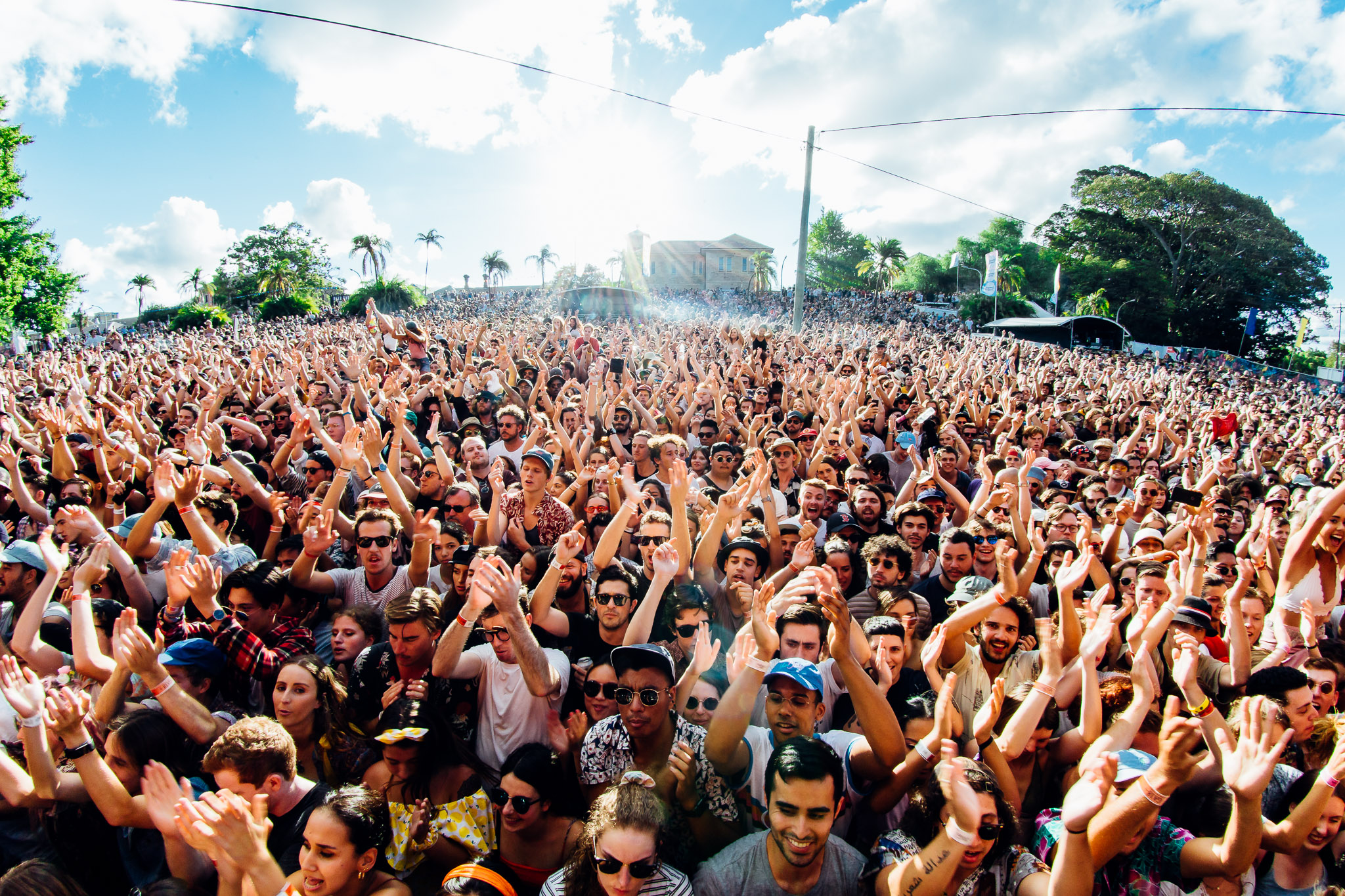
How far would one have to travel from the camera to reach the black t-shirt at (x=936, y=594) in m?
4.00

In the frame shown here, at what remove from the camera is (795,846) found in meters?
2.13

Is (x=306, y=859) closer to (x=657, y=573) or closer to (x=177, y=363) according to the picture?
(x=657, y=573)

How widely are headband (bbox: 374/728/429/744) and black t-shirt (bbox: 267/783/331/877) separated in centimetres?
26

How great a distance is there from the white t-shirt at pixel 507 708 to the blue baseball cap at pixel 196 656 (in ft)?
3.68

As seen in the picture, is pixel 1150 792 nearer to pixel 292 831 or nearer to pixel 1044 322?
pixel 292 831

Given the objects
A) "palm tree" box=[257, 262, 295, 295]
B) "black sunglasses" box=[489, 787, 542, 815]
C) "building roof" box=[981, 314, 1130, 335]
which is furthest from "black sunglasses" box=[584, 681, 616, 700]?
"palm tree" box=[257, 262, 295, 295]

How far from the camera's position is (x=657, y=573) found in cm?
328

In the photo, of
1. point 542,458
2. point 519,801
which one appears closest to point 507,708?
point 519,801

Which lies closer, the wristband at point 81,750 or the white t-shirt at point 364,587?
the wristband at point 81,750

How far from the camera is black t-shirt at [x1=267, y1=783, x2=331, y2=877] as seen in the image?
2.30 m

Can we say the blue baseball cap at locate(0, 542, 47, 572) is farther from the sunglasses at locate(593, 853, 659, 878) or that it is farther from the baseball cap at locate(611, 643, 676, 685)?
the sunglasses at locate(593, 853, 659, 878)

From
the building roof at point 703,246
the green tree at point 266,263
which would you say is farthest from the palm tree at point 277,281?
the building roof at point 703,246

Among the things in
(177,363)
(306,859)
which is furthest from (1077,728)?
(177,363)

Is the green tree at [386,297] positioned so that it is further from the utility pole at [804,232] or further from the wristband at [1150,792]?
the wristband at [1150,792]
